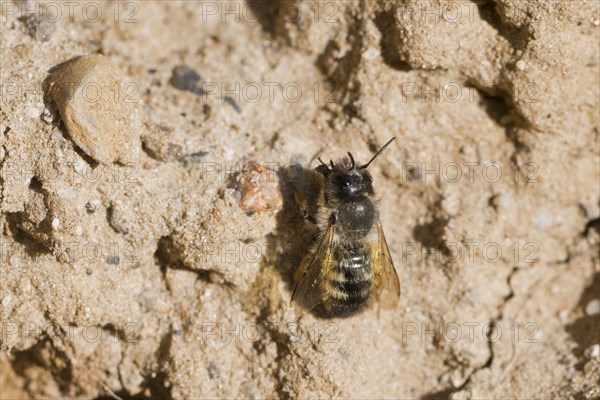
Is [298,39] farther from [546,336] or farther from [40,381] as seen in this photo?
[40,381]

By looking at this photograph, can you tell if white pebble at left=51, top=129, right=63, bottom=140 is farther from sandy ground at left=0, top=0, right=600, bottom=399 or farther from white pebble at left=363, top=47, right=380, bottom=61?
white pebble at left=363, top=47, right=380, bottom=61

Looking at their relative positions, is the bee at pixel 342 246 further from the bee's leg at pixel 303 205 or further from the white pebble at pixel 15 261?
the white pebble at pixel 15 261

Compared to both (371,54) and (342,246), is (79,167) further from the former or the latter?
(371,54)

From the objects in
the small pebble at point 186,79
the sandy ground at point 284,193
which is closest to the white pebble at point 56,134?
the sandy ground at point 284,193

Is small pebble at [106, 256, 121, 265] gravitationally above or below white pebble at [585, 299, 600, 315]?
below

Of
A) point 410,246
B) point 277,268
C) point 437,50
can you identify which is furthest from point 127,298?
point 437,50

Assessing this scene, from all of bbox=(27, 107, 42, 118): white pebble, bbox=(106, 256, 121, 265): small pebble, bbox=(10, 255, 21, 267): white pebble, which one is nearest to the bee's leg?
bbox=(106, 256, 121, 265): small pebble
